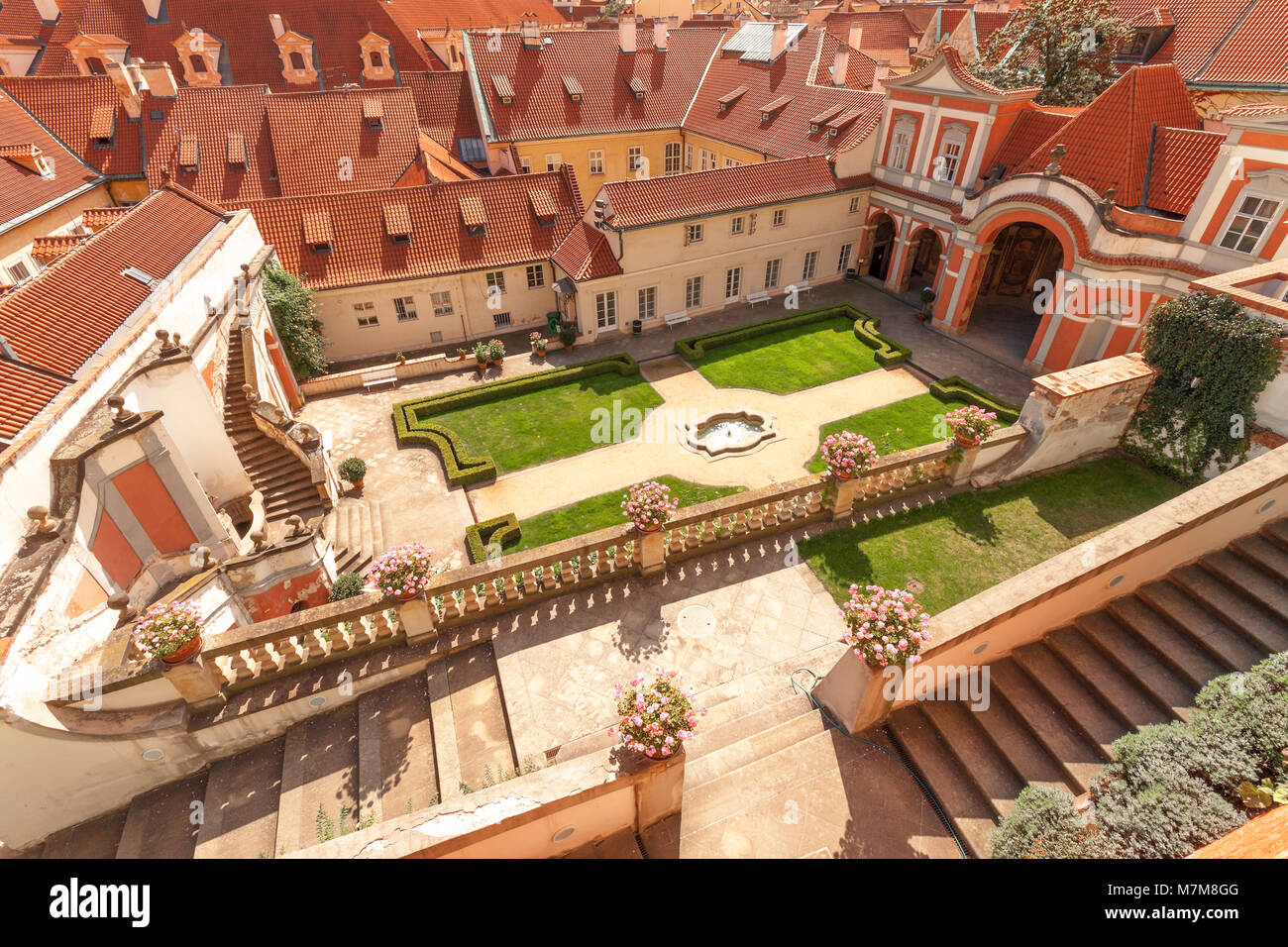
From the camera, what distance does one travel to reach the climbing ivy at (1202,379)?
50.1 feet

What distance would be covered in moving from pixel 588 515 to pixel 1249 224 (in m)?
24.1

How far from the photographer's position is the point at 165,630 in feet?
34.0

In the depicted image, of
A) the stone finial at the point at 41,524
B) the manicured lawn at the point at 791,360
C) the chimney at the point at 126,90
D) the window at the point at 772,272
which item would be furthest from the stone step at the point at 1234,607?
the chimney at the point at 126,90

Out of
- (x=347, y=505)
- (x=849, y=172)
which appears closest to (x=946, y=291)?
(x=849, y=172)

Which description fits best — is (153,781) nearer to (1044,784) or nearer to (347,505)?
(347,505)

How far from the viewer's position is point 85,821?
35.1 feet

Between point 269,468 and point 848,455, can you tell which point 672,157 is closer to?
point 269,468

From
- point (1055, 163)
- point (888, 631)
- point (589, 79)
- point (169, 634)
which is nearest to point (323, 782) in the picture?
point (169, 634)

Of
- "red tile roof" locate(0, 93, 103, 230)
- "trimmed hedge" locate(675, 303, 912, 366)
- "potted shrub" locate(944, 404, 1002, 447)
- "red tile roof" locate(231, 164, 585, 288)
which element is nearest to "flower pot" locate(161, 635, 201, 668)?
"potted shrub" locate(944, 404, 1002, 447)

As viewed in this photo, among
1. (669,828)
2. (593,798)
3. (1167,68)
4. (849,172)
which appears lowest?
(669,828)

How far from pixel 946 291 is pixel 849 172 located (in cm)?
926

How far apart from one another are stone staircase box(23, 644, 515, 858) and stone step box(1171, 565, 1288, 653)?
12519mm

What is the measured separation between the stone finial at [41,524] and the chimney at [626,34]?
46798 mm

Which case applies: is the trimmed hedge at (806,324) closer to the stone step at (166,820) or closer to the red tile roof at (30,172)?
the stone step at (166,820)
